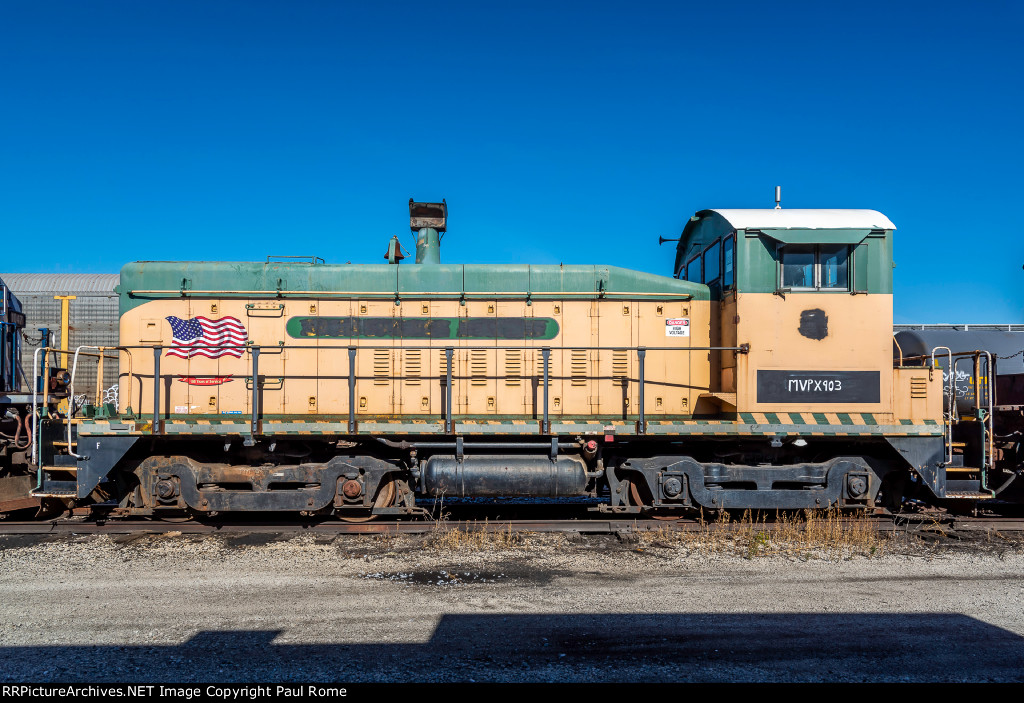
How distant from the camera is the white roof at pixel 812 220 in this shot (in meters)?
7.96

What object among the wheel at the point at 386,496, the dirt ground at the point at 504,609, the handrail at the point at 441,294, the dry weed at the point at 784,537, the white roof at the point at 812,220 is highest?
the white roof at the point at 812,220

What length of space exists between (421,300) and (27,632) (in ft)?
17.6

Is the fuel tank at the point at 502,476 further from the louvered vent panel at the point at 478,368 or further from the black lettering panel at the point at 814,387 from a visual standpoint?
the black lettering panel at the point at 814,387

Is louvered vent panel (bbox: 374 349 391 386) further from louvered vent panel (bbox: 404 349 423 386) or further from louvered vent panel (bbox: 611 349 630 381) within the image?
louvered vent panel (bbox: 611 349 630 381)

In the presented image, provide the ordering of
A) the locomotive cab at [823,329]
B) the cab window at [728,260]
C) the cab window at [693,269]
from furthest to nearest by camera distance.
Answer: the cab window at [693,269] → the cab window at [728,260] → the locomotive cab at [823,329]

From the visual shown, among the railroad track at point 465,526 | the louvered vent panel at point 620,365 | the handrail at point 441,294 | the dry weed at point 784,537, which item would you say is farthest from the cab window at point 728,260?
the railroad track at point 465,526

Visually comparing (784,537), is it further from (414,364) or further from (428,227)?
(428,227)

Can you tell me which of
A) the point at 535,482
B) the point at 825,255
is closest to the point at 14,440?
the point at 535,482

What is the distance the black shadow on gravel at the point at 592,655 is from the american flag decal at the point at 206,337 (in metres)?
4.60

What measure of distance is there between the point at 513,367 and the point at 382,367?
170 centimetres

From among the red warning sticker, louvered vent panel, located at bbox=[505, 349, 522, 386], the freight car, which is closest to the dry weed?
the freight car
